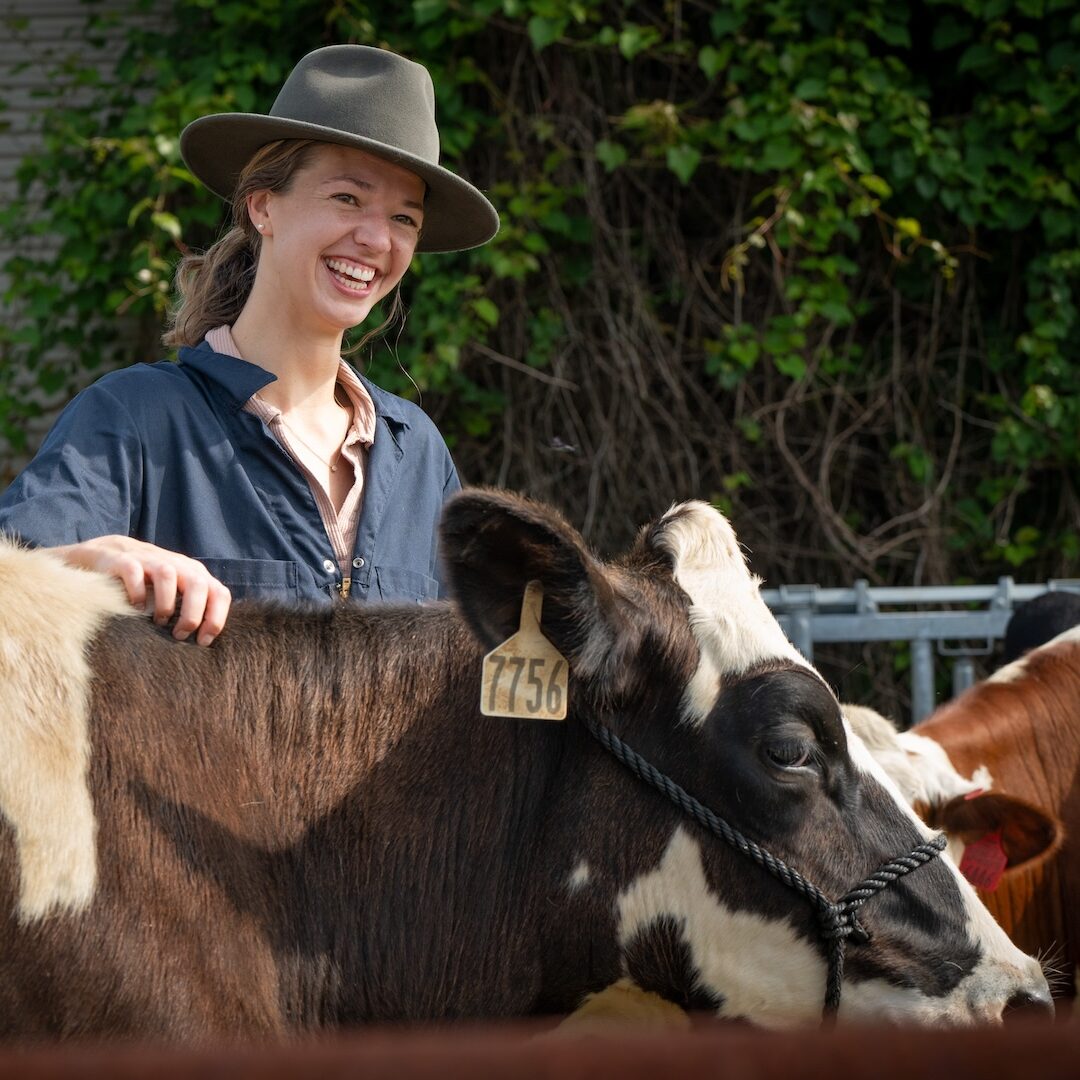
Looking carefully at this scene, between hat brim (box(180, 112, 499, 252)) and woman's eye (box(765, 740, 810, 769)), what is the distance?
133cm

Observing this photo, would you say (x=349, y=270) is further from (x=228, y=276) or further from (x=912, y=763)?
(x=912, y=763)

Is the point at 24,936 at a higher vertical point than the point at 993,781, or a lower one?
lower

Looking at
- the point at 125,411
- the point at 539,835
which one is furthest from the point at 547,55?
the point at 539,835

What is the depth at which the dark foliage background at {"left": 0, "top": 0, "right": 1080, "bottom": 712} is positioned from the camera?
609 cm

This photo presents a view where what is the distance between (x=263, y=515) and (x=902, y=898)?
Answer: 4.18 ft

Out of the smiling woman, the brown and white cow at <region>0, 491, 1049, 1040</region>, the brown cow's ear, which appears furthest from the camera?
the brown cow's ear

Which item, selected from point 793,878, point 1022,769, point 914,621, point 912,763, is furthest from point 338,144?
point 914,621

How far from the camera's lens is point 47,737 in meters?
1.78

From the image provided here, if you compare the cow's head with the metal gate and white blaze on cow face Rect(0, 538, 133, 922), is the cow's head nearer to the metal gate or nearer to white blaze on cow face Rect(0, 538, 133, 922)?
white blaze on cow face Rect(0, 538, 133, 922)

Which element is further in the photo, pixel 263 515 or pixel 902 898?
pixel 263 515

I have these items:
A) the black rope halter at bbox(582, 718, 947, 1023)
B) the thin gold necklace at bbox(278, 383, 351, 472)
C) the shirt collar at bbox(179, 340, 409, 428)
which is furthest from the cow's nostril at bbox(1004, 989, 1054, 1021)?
the shirt collar at bbox(179, 340, 409, 428)

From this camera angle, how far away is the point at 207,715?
1928 mm

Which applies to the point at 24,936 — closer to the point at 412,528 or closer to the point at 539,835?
the point at 539,835

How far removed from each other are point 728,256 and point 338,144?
3828 mm
